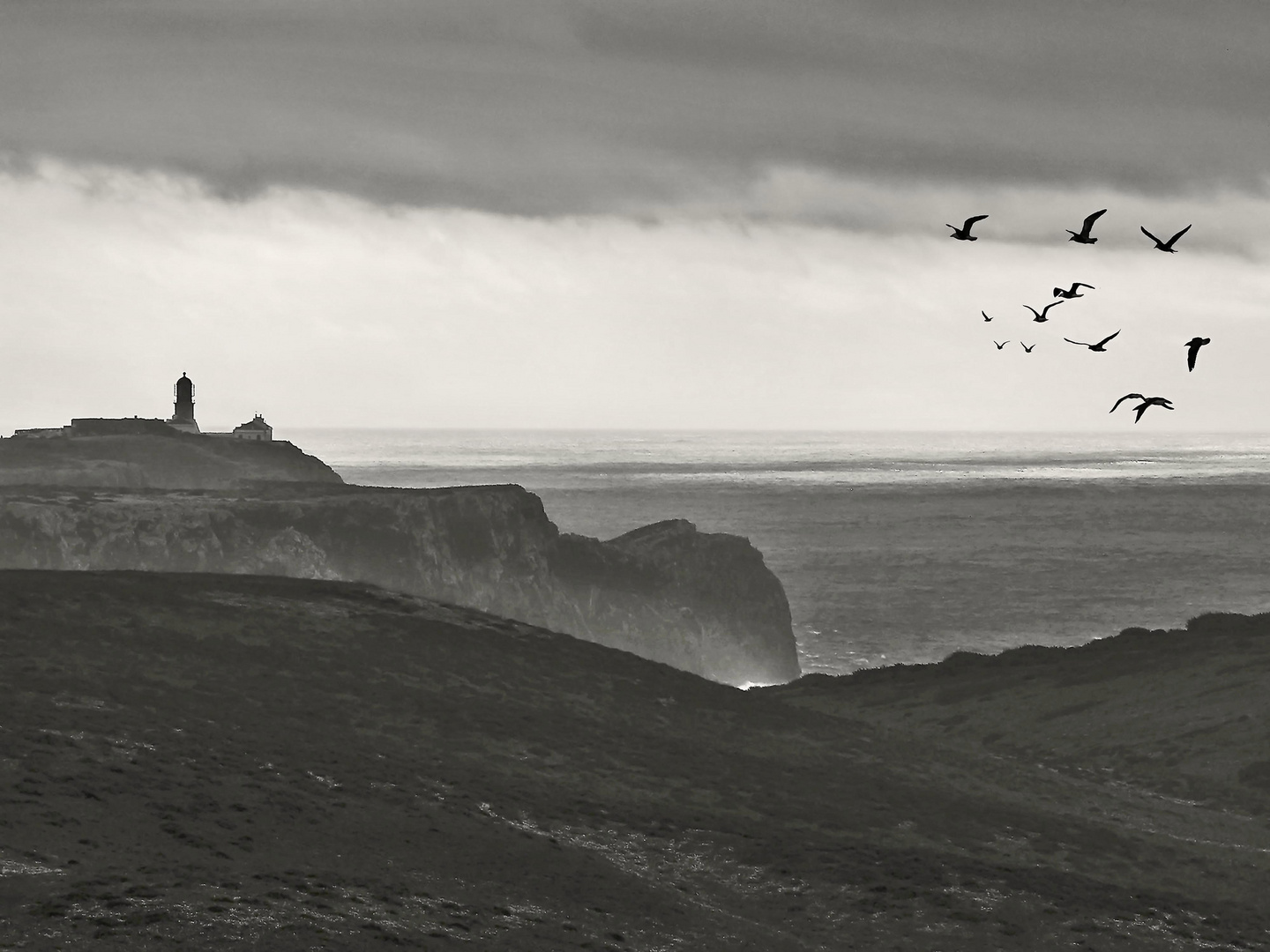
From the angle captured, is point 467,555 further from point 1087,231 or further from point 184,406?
point 184,406

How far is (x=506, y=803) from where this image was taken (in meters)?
35.2

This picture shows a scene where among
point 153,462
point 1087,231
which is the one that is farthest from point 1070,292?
point 153,462

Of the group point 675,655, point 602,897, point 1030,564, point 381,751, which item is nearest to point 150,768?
point 381,751

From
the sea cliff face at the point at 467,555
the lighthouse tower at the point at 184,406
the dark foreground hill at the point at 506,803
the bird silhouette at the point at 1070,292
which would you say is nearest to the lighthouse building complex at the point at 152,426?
the lighthouse tower at the point at 184,406

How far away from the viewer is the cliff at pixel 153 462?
110625mm

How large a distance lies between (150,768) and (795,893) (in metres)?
15.0

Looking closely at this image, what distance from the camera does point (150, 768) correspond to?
31531 millimetres

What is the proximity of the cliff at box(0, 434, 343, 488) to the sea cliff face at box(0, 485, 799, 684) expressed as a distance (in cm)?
2253

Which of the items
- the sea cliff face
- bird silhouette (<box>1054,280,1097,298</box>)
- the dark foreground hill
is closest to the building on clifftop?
the sea cliff face

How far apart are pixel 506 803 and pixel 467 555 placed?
176 ft

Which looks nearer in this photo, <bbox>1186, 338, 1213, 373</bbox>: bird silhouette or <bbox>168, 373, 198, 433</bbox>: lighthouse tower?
<bbox>1186, 338, 1213, 373</bbox>: bird silhouette

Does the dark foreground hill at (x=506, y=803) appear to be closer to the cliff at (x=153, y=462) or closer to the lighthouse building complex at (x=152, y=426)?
the cliff at (x=153, y=462)

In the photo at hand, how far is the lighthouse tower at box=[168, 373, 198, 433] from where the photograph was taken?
158625 mm

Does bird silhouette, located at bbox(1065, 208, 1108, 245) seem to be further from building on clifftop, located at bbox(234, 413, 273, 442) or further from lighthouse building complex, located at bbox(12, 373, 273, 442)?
building on clifftop, located at bbox(234, 413, 273, 442)
